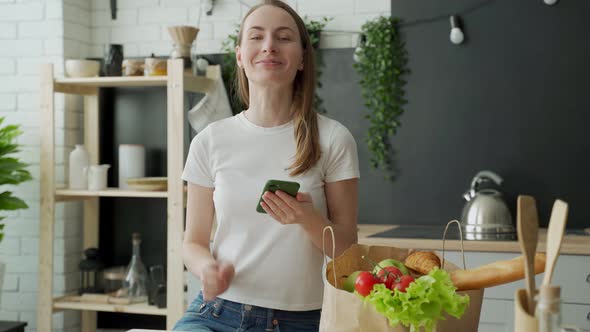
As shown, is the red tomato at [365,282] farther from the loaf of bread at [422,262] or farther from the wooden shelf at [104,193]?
the wooden shelf at [104,193]

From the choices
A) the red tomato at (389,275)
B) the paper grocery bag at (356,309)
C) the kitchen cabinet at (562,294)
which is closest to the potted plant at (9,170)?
the kitchen cabinet at (562,294)

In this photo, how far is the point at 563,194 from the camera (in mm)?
3725

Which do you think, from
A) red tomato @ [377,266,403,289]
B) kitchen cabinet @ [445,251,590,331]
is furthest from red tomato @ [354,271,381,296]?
kitchen cabinet @ [445,251,590,331]

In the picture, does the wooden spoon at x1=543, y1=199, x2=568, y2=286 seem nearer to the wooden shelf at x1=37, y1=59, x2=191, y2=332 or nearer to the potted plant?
the wooden shelf at x1=37, y1=59, x2=191, y2=332

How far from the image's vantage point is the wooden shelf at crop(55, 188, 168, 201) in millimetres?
3908

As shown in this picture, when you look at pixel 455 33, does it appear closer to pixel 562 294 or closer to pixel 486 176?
pixel 486 176

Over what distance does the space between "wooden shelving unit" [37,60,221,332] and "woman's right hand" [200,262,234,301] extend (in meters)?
1.95

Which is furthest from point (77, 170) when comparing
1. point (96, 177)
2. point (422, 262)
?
point (422, 262)

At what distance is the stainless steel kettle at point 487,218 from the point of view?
3.43 metres

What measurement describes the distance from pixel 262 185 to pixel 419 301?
842 mm

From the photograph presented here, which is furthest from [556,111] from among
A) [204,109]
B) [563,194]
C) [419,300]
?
[419,300]

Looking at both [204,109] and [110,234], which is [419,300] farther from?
[110,234]

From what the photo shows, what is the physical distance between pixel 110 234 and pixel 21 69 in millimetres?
1043

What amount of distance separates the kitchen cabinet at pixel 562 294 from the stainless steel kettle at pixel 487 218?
0.23m
